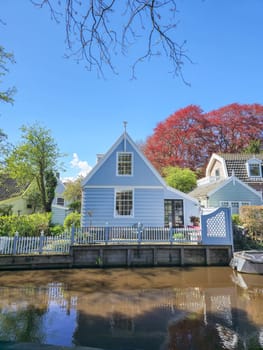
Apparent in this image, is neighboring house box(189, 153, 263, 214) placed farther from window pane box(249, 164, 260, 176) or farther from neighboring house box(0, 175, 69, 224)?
neighboring house box(0, 175, 69, 224)

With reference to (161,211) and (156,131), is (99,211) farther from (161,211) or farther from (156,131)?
(156,131)

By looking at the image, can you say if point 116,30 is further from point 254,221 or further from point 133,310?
point 254,221

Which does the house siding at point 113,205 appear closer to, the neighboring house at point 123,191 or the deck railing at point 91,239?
the neighboring house at point 123,191

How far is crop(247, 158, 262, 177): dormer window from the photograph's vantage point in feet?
67.3

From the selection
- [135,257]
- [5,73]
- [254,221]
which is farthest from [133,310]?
[5,73]

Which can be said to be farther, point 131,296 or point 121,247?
point 121,247

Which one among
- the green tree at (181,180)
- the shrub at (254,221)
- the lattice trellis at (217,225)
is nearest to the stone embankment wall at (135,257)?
the lattice trellis at (217,225)

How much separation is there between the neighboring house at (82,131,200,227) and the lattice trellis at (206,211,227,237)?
9.36 ft

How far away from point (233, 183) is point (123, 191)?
10413 millimetres

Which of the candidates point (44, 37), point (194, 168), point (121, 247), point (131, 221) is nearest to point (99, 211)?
point (131, 221)

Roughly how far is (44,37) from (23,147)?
1562 centimetres

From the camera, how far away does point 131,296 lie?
244 inches

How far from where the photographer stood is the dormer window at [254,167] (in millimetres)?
20516

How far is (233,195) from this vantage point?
18.0 metres
